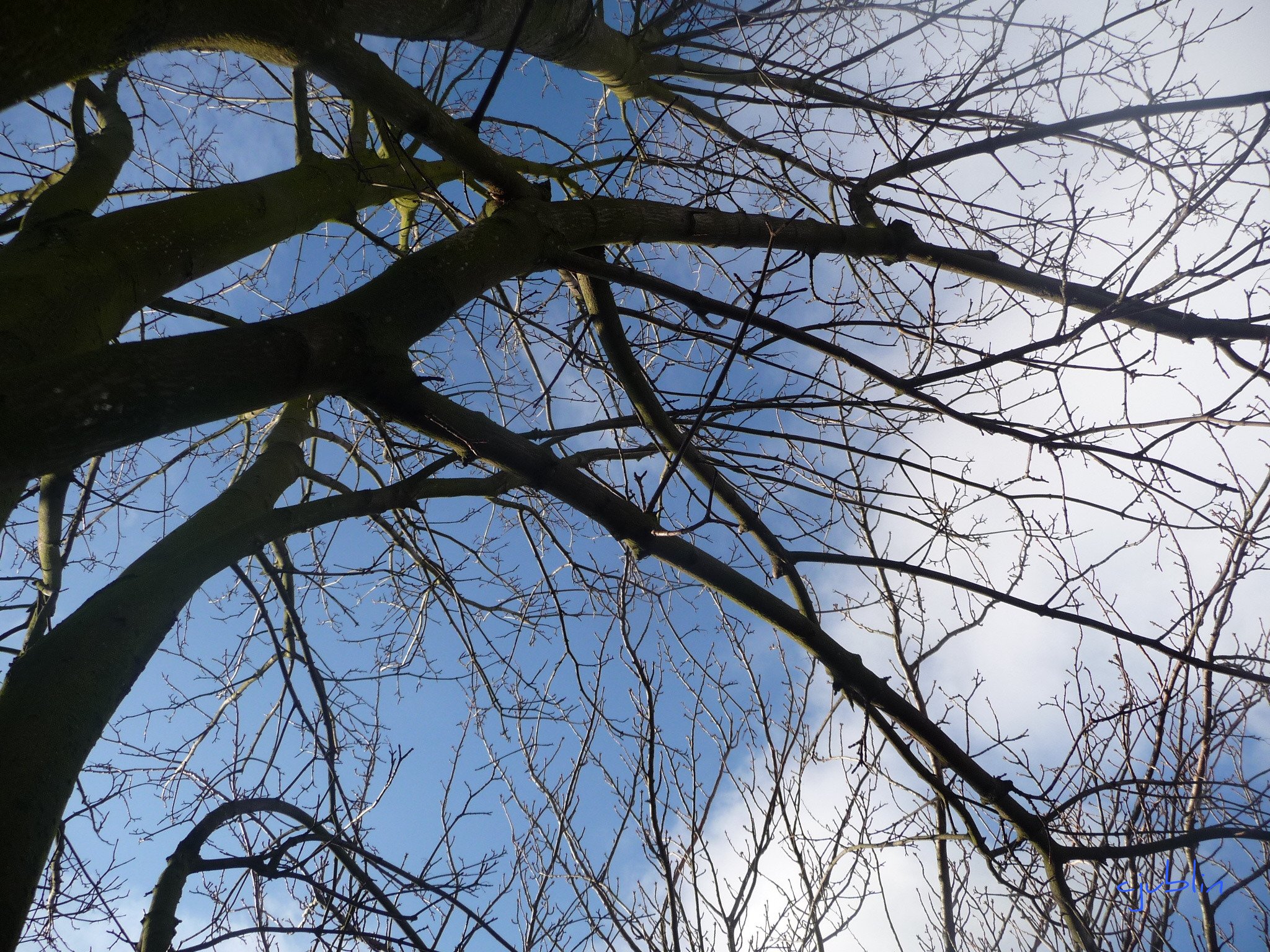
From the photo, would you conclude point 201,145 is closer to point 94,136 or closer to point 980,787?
point 94,136

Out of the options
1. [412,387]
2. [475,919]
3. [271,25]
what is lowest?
[475,919]

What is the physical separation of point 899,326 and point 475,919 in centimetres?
202

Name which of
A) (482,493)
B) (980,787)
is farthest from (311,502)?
(980,787)

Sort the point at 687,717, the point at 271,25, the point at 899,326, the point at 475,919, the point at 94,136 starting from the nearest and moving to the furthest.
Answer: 1. the point at 271,25
2. the point at 475,919
3. the point at 899,326
4. the point at 94,136
5. the point at 687,717

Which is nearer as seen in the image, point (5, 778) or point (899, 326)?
point (5, 778)

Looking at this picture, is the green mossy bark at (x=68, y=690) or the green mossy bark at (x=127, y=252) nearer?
the green mossy bark at (x=68, y=690)

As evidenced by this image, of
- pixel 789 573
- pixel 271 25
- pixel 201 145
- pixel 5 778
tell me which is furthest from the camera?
pixel 201 145

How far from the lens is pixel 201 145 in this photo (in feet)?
12.9

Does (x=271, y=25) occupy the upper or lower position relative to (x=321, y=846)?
upper

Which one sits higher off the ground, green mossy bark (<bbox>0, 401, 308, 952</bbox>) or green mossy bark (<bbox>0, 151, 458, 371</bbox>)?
green mossy bark (<bbox>0, 151, 458, 371</bbox>)

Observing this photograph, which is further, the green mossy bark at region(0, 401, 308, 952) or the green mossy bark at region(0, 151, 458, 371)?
the green mossy bark at region(0, 151, 458, 371)

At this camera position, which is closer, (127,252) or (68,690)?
(68,690)

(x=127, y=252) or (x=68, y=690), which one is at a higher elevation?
(x=127, y=252)

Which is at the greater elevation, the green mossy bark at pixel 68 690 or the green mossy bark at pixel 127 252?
the green mossy bark at pixel 127 252
